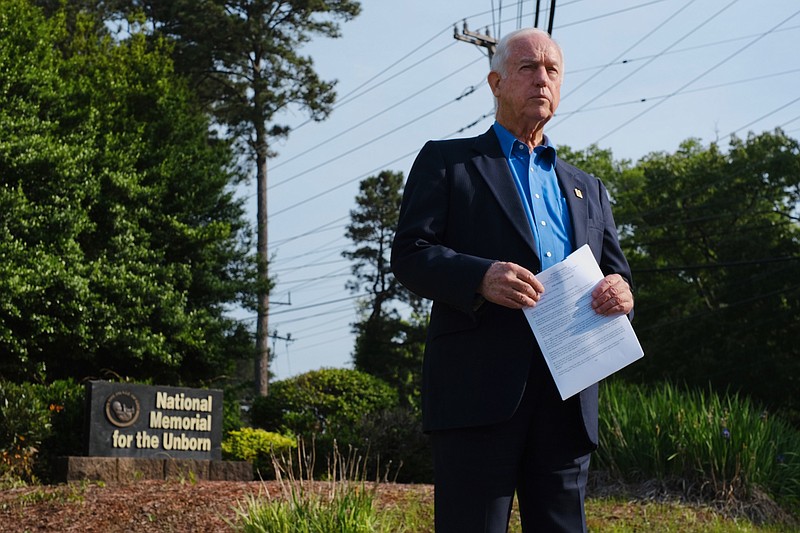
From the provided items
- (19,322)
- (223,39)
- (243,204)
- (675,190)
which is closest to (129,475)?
(19,322)

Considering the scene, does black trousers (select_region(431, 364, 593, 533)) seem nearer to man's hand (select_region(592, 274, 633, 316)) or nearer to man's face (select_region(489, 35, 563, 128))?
man's hand (select_region(592, 274, 633, 316))

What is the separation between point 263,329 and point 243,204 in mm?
6663

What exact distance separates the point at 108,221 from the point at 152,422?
6194 millimetres

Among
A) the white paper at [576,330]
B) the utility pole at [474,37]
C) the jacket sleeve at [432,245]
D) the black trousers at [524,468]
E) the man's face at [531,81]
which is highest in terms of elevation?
the utility pole at [474,37]

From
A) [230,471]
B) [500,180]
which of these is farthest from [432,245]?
[230,471]

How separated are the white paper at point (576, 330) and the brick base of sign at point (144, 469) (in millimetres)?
8545

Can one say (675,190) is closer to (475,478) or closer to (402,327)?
(402,327)

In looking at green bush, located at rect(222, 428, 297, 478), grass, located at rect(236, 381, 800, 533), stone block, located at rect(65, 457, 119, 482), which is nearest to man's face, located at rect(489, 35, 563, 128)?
grass, located at rect(236, 381, 800, 533)

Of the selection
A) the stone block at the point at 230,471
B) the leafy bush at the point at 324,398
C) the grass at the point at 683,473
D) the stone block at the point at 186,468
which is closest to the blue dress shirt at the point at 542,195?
the grass at the point at 683,473

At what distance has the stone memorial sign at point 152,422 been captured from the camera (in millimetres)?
11891

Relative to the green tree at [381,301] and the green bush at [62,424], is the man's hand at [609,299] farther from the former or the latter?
the green tree at [381,301]

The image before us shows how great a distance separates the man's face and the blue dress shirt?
8 centimetres

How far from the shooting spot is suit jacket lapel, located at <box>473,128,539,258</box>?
9.41 ft

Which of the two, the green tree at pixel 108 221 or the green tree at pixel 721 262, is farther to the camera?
the green tree at pixel 721 262
